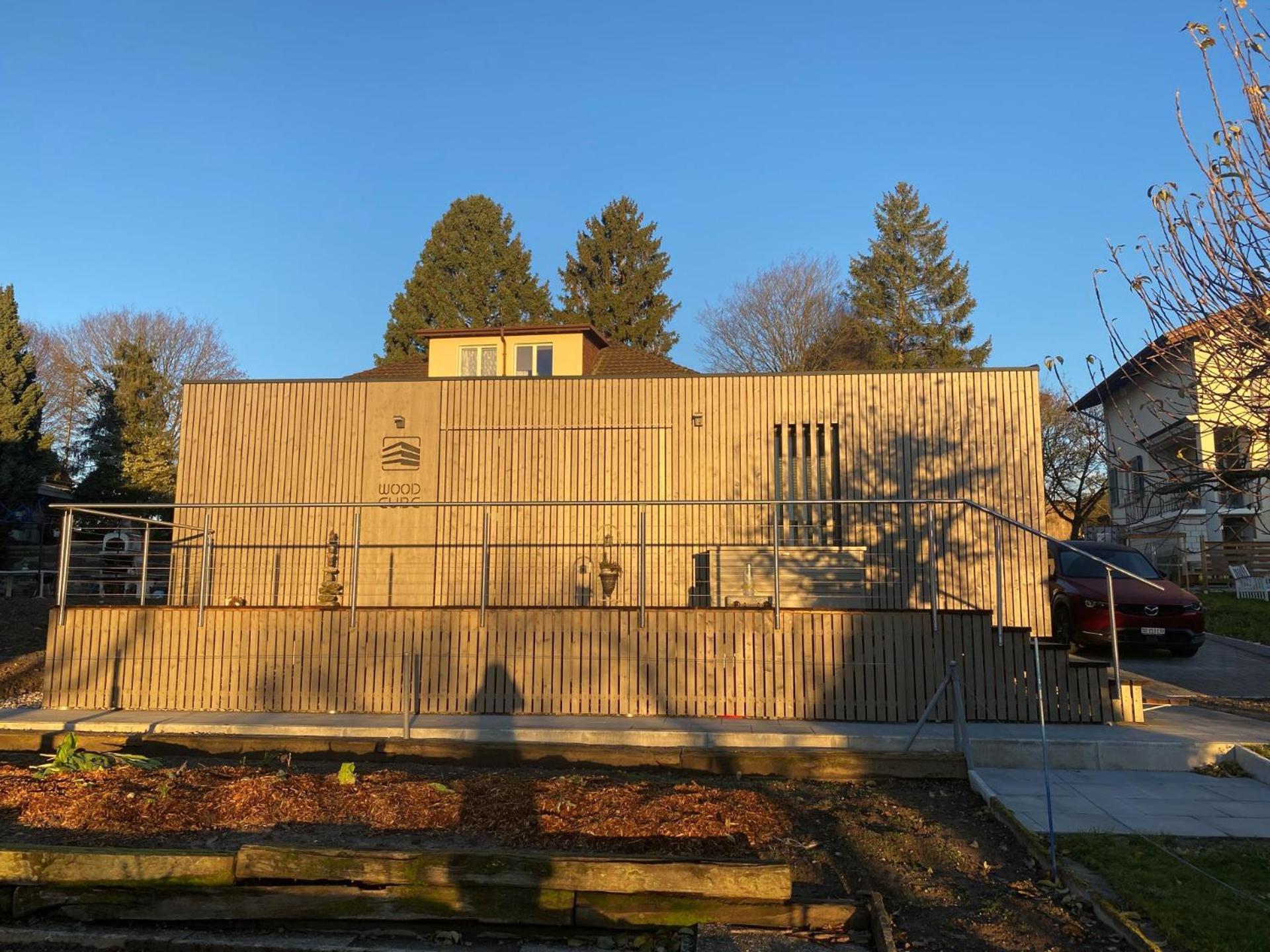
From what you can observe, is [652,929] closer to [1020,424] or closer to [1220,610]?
[1020,424]

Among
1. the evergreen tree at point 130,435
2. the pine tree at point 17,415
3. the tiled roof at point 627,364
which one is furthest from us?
the evergreen tree at point 130,435

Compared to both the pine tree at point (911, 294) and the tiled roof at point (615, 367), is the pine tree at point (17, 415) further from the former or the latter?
the pine tree at point (911, 294)

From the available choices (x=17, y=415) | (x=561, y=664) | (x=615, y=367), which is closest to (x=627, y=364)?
(x=615, y=367)

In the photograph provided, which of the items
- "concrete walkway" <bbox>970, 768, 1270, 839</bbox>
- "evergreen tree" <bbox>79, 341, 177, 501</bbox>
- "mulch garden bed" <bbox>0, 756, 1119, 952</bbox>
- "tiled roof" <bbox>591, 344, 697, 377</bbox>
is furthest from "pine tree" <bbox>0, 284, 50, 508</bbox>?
"concrete walkway" <bbox>970, 768, 1270, 839</bbox>

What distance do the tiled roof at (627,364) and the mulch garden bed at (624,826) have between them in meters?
14.7

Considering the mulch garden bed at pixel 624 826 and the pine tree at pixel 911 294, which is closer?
the mulch garden bed at pixel 624 826

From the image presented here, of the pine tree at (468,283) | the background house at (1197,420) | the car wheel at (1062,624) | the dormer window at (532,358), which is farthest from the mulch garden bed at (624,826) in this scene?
the pine tree at (468,283)

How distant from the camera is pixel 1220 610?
17562 mm

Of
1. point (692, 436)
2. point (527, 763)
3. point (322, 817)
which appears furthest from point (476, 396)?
point (322, 817)

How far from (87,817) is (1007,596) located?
39.2 feet

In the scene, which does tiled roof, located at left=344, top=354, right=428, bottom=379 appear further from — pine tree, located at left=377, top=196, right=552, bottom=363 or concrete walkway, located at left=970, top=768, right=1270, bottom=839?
pine tree, located at left=377, top=196, right=552, bottom=363

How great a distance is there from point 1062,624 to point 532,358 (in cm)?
1184

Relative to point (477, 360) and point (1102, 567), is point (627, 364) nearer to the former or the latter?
point (477, 360)

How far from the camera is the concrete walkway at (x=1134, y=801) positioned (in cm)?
570
